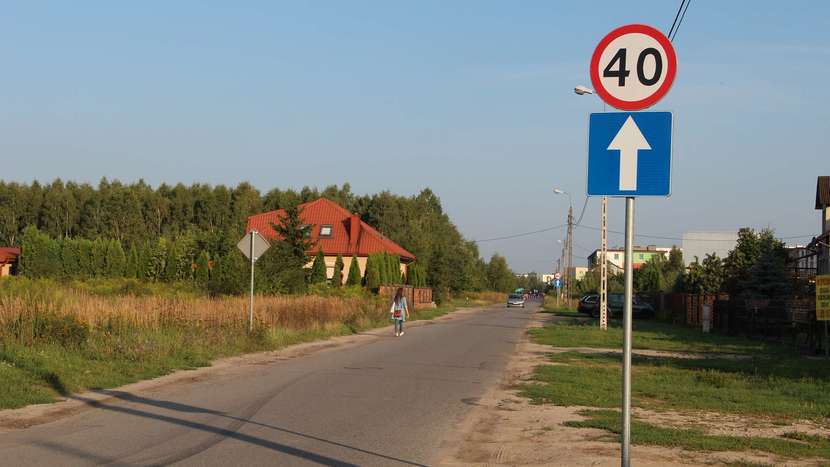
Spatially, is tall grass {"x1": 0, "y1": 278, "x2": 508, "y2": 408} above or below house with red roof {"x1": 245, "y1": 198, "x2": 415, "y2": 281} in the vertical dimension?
below

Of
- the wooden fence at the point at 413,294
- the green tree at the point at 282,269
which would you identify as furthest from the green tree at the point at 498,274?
the green tree at the point at 282,269

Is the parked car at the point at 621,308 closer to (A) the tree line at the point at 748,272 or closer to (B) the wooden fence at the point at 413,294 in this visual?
(A) the tree line at the point at 748,272

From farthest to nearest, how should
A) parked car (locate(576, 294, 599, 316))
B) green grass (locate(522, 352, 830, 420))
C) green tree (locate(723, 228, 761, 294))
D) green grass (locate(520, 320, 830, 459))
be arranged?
parked car (locate(576, 294, 599, 316)) → green tree (locate(723, 228, 761, 294)) → green grass (locate(522, 352, 830, 420)) → green grass (locate(520, 320, 830, 459))

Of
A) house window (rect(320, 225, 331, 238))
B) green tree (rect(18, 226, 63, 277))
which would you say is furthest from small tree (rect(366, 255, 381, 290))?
green tree (rect(18, 226, 63, 277))

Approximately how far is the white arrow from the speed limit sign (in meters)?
0.18

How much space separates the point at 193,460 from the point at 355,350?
14.8 m

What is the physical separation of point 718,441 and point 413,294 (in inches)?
1833

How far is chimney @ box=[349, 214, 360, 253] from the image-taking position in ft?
234

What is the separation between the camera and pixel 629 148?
549 cm

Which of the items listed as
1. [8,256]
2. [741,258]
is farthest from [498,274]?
[741,258]

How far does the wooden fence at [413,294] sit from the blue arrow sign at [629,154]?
37.1 m

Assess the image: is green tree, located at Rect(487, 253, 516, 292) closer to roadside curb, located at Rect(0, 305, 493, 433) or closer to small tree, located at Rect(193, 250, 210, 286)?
small tree, located at Rect(193, 250, 210, 286)

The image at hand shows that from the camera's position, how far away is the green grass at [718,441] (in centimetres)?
876

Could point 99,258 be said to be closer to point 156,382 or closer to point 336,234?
point 336,234
